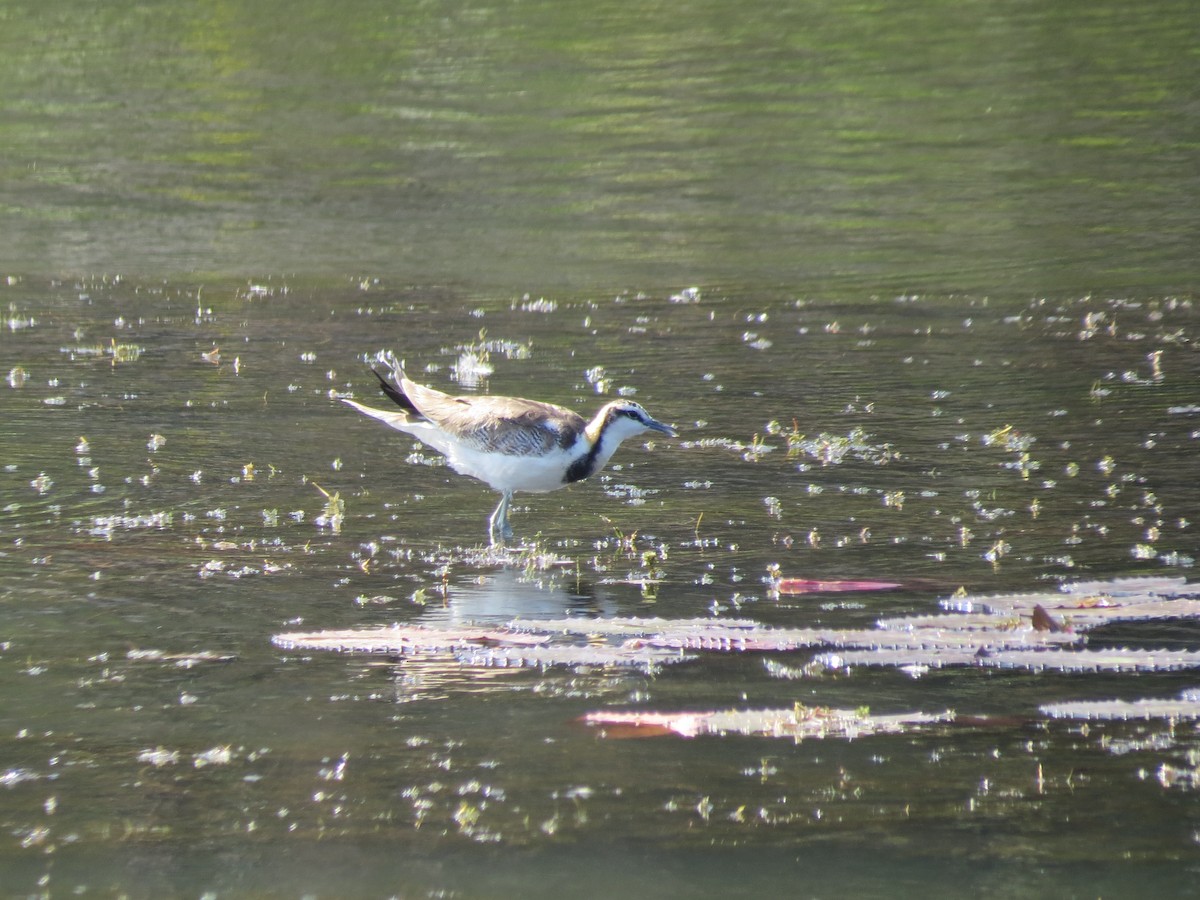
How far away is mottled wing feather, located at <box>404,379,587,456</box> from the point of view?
411 inches

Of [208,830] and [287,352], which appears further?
[287,352]

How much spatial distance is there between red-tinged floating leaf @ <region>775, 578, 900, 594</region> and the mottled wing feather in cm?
176

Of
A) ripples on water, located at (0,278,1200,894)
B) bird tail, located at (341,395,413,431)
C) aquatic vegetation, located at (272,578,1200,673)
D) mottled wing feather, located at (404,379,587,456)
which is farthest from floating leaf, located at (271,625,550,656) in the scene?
bird tail, located at (341,395,413,431)

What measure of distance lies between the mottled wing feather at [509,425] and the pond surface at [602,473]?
1.73ft

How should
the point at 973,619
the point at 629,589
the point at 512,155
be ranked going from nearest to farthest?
1. the point at 973,619
2. the point at 629,589
3. the point at 512,155

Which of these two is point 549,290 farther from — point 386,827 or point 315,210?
point 386,827

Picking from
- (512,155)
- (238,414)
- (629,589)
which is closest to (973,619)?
(629,589)

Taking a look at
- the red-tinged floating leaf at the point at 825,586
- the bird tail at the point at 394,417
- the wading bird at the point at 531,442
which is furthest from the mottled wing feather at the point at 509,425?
the red-tinged floating leaf at the point at 825,586

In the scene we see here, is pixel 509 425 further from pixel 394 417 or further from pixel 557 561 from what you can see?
pixel 394 417

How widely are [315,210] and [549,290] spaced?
5.19 m

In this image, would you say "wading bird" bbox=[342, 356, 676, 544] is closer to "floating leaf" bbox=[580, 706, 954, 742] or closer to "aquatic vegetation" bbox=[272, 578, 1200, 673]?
"aquatic vegetation" bbox=[272, 578, 1200, 673]

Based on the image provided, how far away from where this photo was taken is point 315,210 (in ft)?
71.7

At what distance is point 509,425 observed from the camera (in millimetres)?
10539

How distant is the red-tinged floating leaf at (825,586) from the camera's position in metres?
9.19
